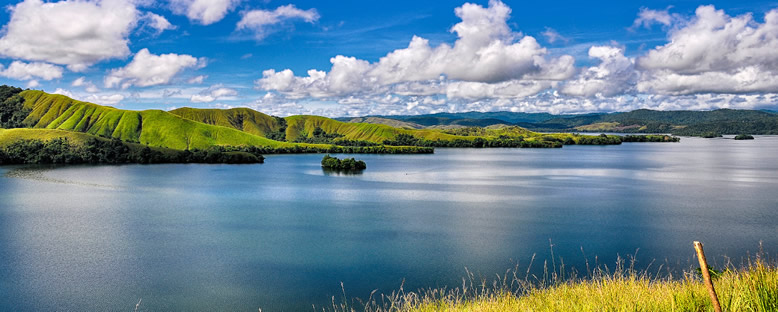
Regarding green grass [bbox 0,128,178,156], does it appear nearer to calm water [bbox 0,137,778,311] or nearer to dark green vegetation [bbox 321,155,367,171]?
dark green vegetation [bbox 321,155,367,171]

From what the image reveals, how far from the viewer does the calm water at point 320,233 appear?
79.7 feet

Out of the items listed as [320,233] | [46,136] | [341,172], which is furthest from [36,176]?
[320,233]

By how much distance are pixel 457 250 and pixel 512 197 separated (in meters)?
27.7

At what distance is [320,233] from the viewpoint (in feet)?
123

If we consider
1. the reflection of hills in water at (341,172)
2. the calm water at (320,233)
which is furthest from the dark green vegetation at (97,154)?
the calm water at (320,233)

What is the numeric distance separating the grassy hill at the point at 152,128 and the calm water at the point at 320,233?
94984 mm

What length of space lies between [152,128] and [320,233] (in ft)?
531

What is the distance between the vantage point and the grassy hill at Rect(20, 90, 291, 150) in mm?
167000

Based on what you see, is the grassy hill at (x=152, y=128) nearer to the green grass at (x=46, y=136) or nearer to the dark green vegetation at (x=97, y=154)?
the green grass at (x=46, y=136)

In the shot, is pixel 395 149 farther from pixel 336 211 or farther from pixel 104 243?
pixel 104 243

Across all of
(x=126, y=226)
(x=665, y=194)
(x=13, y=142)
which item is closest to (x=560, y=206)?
(x=665, y=194)

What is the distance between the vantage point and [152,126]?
179000mm

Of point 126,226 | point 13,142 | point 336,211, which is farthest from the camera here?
point 13,142

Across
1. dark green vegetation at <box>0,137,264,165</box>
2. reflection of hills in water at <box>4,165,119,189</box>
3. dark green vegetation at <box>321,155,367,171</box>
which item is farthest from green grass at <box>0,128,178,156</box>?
dark green vegetation at <box>321,155,367,171</box>
